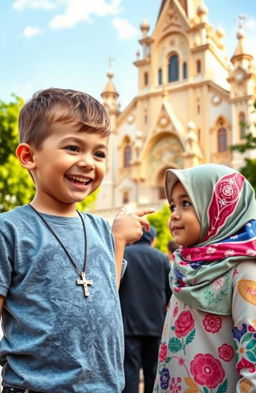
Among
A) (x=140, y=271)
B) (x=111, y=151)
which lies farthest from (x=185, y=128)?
(x=140, y=271)

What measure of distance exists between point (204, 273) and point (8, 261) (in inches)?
32.9

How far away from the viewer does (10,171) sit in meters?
15.9

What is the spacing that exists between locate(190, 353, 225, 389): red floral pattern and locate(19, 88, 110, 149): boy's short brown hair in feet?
3.20

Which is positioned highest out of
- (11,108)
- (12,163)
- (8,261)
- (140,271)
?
(11,108)

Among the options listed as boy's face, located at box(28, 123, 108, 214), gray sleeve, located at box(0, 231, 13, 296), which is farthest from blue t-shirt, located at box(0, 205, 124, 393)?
boy's face, located at box(28, 123, 108, 214)

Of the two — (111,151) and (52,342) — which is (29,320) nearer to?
(52,342)

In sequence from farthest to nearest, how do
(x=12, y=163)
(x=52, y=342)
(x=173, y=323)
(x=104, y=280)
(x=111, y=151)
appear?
(x=111, y=151) < (x=12, y=163) < (x=173, y=323) < (x=104, y=280) < (x=52, y=342)

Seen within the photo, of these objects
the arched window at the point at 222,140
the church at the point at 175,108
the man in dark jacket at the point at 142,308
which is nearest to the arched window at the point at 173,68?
the church at the point at 175,108

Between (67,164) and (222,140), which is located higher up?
(222,140)

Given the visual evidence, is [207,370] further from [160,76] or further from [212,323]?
[160,76]

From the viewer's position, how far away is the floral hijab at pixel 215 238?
Result: 199cm

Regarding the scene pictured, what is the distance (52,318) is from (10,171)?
1480 cm

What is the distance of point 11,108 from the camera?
16578 millimetres

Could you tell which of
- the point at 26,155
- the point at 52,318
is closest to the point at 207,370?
the point at 52,318
